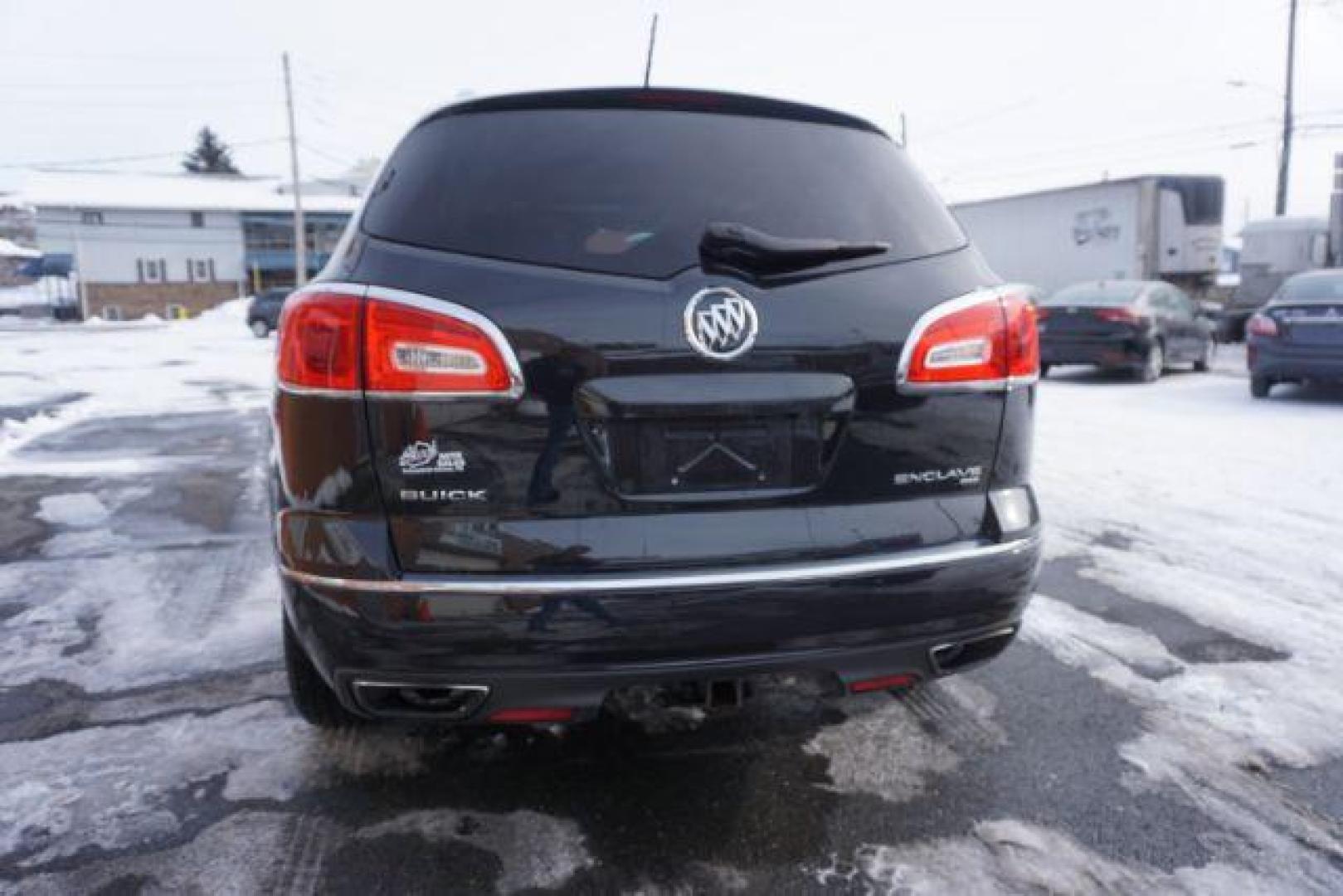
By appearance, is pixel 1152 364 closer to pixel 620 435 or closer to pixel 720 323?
pixel 720 323

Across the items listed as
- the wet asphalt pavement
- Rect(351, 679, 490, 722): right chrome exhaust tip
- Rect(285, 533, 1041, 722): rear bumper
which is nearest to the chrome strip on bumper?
Rect(285, 533, 1041, 722): rear bumper

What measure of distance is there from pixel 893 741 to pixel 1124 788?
618 millimetres

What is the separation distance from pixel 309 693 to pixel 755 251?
1684 millimetres

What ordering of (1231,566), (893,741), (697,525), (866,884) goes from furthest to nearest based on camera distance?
1. (1231,566)
2. (893,741)
3. (866,884)
4. (697,525)

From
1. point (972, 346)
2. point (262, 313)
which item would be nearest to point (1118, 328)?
point (972, 346)

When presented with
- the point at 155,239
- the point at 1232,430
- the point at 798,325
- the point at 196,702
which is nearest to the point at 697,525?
the point at 798,325

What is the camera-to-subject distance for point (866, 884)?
82.9 inches

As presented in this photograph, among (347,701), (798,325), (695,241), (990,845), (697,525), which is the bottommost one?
(990,845)

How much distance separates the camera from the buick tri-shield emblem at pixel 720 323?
1952 millimetres

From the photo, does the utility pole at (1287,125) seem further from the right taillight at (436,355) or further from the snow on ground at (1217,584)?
the right taillight at (436,355)

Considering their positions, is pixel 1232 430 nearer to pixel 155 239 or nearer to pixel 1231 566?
pixel 1231 566

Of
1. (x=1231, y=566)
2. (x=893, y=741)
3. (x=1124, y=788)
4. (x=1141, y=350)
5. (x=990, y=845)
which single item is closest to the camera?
(x=990, y=845)

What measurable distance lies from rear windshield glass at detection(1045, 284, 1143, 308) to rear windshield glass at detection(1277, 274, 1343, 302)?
7.45 ft

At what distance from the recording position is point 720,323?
6.44 ft
